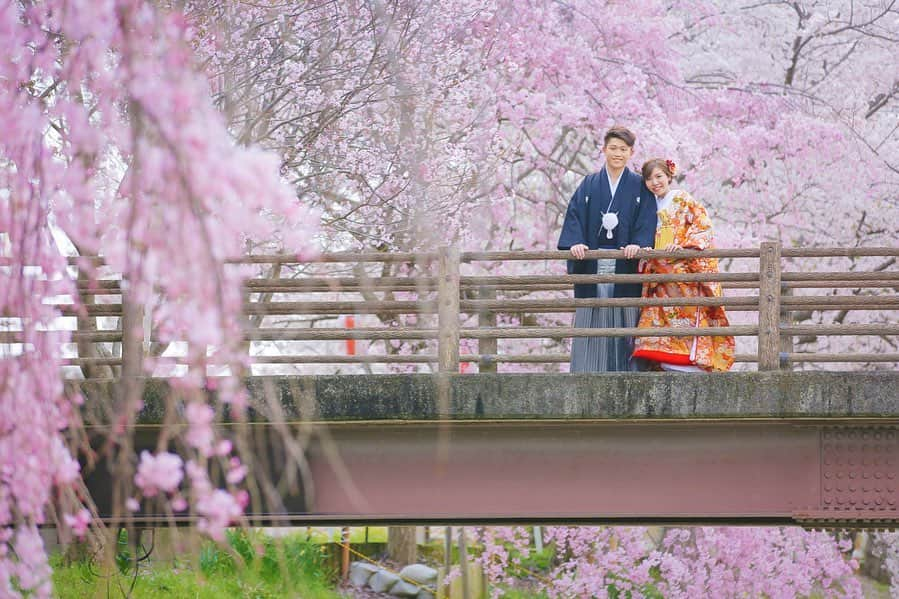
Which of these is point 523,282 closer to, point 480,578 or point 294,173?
point 294,173

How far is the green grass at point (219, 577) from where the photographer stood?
38.2ft

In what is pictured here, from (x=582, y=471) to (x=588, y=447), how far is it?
146 millimetres

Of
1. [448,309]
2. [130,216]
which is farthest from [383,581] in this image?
[130,216]

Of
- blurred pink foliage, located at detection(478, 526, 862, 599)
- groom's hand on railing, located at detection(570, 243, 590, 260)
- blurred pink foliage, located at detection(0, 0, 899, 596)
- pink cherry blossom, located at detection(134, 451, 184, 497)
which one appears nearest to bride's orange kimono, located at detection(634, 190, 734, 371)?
groom's hand on railing, located at detection(570, 243, 590, 260)

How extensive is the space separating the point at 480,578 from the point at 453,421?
9.11 m

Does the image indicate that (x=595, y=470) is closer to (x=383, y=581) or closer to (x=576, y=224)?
(x=576, y=224)

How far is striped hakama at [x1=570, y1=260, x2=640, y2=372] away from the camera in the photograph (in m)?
7.60

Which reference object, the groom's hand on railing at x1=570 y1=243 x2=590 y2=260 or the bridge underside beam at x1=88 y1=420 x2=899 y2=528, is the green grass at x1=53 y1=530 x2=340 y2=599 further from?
the groom's hand on railing at x1=570 y1=243 x2=590 y2=260

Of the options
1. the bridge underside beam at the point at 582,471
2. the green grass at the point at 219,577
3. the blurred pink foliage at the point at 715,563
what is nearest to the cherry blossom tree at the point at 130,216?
the bridge underside beam at the point at 582,471

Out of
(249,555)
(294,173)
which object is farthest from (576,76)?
(249,555)

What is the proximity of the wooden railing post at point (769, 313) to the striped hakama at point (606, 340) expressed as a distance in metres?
0.86

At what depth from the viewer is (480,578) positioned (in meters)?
15.6

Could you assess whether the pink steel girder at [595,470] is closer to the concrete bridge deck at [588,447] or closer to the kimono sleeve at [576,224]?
the concrete bridge deck at [588,447]

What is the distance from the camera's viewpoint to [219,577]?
14.4 m
